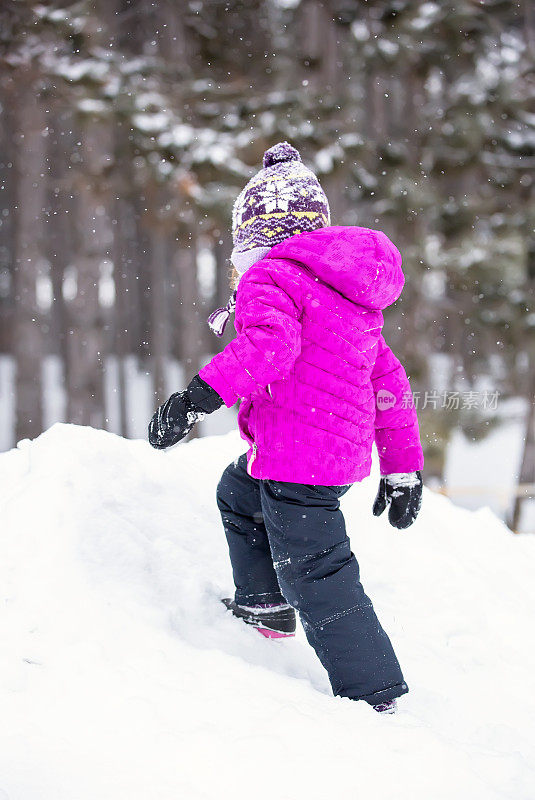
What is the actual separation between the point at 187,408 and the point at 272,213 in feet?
2.50

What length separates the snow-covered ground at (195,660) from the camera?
1.71 metres

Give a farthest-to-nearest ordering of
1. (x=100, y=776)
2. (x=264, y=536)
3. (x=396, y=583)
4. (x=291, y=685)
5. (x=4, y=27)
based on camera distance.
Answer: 1. (x=4, y=27)
2. (x=396, y=583)
3. (x=264, y=536)
4. (x=291, y=685)
5. (x=100, y=776)

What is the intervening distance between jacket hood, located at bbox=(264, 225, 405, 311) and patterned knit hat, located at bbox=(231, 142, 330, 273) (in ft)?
0.32

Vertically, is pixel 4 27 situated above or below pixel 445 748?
above

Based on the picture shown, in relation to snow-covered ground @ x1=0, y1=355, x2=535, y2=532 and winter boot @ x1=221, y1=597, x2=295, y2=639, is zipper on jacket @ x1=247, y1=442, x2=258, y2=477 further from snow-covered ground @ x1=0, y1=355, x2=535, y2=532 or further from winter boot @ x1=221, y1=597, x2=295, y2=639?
snow-covered ground @ x1=0, y1=355, x2=535, y2=532

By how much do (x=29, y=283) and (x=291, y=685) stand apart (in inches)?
365

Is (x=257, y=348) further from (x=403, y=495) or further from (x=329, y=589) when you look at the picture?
(x=403, y=495)

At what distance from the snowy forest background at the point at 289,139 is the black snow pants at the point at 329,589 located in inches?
274

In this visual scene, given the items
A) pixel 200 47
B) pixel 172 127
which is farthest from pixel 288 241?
pixel 200 47

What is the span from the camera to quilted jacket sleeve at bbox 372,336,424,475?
2.64 metres

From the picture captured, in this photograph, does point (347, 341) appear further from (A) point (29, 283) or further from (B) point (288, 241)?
(A) point (29, 283)

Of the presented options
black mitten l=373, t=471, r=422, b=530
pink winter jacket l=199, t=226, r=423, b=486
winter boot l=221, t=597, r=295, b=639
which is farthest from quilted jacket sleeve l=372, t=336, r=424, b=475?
winter boot l=221, t=597, r=295, b=639

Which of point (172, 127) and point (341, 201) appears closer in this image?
point (172, 127)

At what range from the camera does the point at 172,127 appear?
9.23 m
